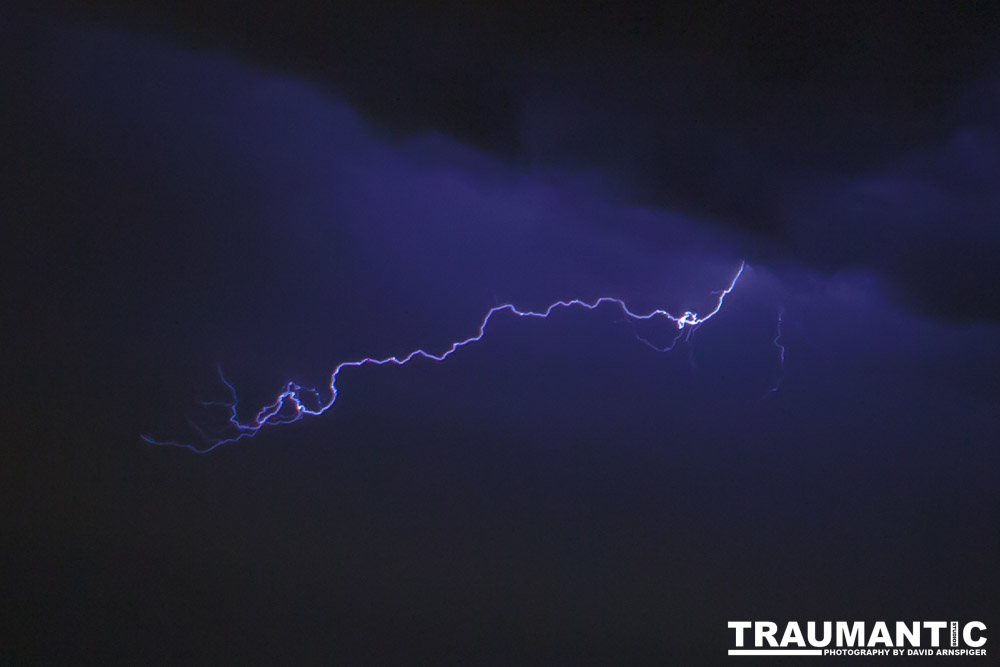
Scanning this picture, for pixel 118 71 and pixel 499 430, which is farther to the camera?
pixel 499 430

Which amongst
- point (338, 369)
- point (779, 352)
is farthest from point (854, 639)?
point (338, 369)

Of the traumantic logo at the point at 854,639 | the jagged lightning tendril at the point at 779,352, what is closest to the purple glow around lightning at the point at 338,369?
the jagged lightning tendril at the point at 779,352

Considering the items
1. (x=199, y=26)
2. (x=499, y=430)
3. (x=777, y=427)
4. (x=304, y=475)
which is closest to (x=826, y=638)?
(x=777, y=427)

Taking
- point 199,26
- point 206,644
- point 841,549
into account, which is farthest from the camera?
point 841,549

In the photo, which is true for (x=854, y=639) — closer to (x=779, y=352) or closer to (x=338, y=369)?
(x=779, y=352)

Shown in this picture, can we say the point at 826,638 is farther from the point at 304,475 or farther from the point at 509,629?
the point at 304,475

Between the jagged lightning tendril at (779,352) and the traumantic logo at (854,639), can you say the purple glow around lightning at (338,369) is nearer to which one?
the jagged lightning tendril at (779,352)
